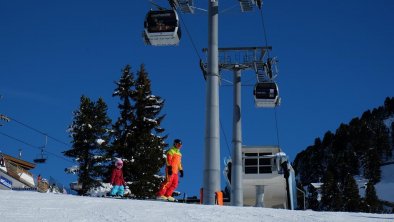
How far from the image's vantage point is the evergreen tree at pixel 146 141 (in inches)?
1903

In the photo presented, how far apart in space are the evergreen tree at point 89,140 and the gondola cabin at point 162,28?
3169cm

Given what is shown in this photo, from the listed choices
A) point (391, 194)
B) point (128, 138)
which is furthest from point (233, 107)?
point (391, 194)

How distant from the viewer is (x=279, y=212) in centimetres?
1262

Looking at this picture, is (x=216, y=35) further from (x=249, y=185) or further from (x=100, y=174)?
(x=100, y=174)

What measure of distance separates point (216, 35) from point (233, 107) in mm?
13756

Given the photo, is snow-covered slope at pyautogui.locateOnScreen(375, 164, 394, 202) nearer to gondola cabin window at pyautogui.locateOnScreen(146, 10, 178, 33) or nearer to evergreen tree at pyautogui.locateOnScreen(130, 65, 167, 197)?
evergreen tree at pyautogui.locateOnScreen(130, 65, 167, 197)

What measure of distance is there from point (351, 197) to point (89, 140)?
250 ft

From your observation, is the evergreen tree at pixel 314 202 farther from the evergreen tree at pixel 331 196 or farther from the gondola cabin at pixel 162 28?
the gondola cabin at pixel 162 28

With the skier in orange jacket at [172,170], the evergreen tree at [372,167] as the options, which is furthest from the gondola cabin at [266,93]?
the evergreen tree at [372,167]

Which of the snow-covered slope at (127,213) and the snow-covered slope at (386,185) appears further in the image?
the snow-covered slope at (386,185)

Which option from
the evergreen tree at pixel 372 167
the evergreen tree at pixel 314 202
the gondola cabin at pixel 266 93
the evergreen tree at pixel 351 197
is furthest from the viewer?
the evergreen tree at pixel 372 167

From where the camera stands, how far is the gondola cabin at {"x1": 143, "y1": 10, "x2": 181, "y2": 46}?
2073 centimetres

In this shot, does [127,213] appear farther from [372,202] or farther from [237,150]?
[372,202]

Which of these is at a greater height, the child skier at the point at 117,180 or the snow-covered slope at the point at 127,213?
the child skier at the point at 117,180
